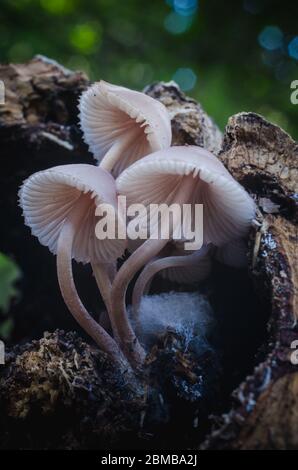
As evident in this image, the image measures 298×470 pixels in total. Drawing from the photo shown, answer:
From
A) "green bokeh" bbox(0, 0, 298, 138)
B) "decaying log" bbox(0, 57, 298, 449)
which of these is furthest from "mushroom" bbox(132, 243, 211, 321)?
"green bokeh" bbox(0, 0, 298, 138)

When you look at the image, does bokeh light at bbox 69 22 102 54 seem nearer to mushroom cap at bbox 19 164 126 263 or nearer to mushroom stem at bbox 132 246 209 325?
mushroom cap at bbox 19 164 126 263

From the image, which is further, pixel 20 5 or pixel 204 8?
pixel 204 8

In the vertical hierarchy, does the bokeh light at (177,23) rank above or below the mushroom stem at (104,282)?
above

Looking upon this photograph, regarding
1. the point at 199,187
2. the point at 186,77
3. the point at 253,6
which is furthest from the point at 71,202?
the point at 253,6

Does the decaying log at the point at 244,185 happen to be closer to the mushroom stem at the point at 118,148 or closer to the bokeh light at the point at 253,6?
the mushroom stem at the point at 118,148

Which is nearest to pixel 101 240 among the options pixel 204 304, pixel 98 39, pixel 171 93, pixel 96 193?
pixel 96 193

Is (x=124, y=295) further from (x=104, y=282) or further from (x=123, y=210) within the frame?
(x=123, y=210)

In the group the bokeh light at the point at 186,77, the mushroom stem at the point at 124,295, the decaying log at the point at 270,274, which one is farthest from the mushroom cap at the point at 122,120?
the bokeh light at the point at 186,77

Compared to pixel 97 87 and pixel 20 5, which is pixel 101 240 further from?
pixel 20 5
